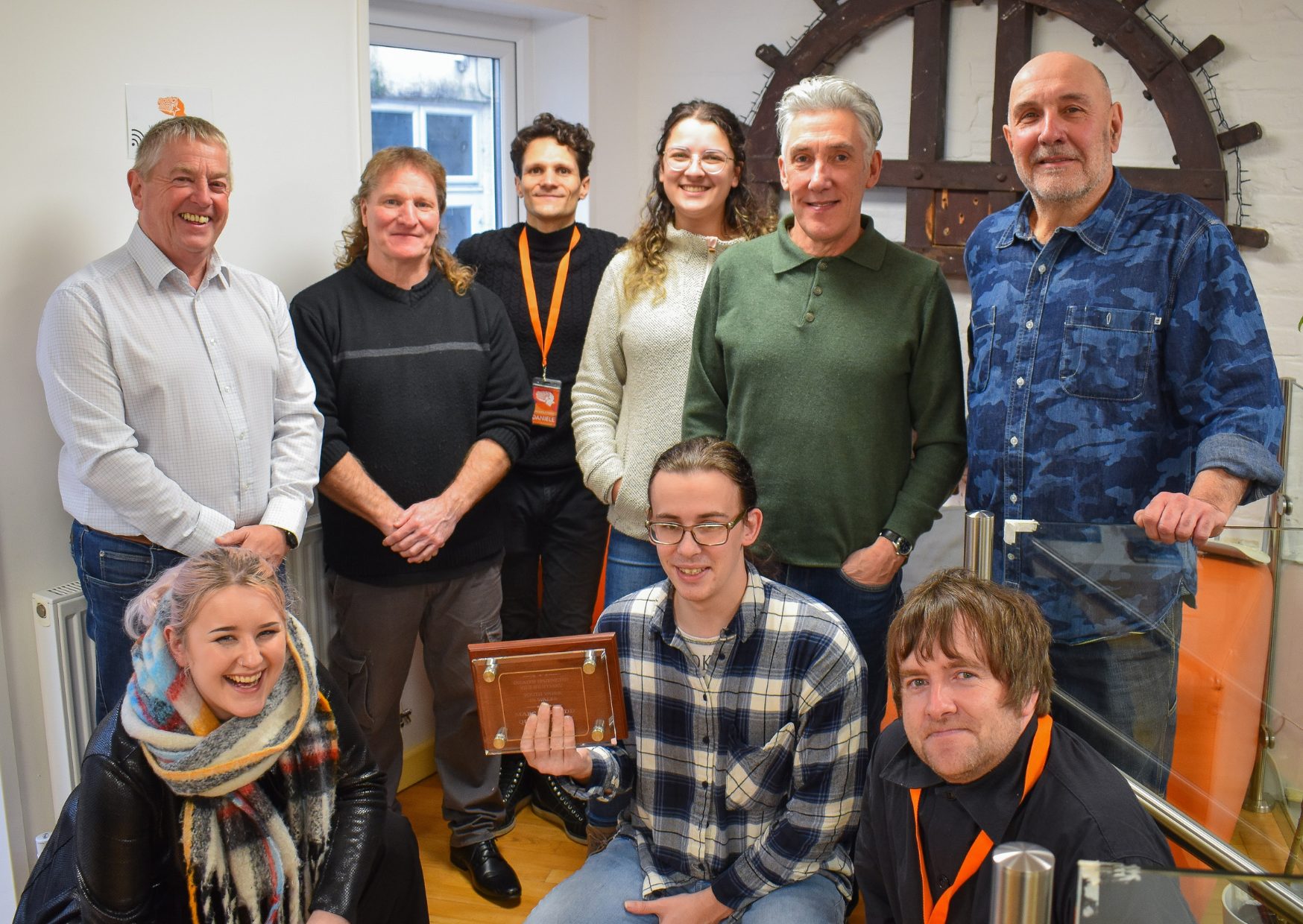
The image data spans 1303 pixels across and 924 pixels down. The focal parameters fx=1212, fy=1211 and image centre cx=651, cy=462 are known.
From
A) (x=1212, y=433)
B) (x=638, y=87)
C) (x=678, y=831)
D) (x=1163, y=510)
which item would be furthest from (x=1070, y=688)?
(x=638, y=87)

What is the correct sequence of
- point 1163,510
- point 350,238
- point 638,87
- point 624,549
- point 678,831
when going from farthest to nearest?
point 638,87
point 350,238
point 624,549
point 678,831
point 1163,510

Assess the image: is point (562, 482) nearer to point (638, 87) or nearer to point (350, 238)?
point (350, 238)

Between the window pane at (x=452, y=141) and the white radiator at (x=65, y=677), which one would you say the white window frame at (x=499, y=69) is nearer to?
the window pane at (x=452, y=141)

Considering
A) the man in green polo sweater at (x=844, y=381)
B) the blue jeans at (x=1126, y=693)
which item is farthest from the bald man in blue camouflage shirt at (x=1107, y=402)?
the man in green polo sweater at (x=844, y=381)

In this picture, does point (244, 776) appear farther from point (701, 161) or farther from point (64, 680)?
point (701, 161)

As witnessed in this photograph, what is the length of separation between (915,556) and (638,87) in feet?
6.60

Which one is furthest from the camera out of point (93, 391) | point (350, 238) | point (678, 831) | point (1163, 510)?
point (350, 238)

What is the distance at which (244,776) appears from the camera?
1.95 metres

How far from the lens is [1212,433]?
193cm

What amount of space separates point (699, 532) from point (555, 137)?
1477mm

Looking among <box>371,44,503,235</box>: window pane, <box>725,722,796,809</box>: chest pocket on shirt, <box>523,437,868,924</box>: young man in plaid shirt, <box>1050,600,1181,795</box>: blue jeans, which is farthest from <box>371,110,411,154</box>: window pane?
<box>1050,600,1181,795</box>: blue jeans

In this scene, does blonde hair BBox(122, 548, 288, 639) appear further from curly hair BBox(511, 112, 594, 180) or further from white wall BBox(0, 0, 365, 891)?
curly hair BBox(511, 112, 594, 180)

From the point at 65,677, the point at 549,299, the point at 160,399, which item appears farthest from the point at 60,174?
the point at 549,299

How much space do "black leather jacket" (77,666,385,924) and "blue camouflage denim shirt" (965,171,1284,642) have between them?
1.20 metres
